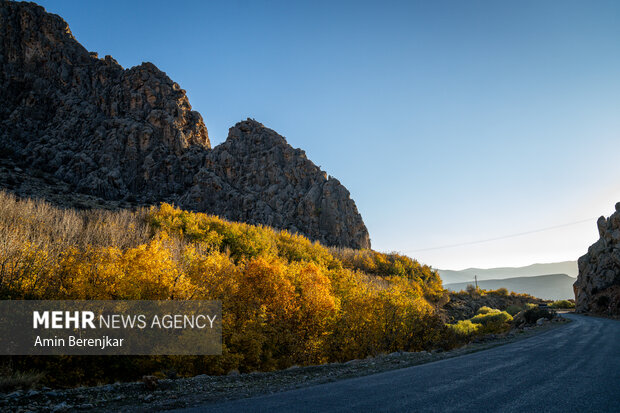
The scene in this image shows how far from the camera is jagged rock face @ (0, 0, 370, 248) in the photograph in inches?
3895

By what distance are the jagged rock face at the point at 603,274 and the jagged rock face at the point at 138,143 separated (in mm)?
65136

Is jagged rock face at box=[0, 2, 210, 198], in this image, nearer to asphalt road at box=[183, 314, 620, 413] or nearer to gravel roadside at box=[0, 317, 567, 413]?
gravel roadside at box=[0, 317, 567, 413]

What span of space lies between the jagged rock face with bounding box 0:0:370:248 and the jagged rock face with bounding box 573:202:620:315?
2564 inches

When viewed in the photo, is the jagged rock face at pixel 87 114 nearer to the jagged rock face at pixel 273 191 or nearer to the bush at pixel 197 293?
the jagged rock face at pixel 273 191

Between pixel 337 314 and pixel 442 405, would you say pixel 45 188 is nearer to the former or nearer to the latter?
pixel 337 314

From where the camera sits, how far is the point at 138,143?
105125 millimetres

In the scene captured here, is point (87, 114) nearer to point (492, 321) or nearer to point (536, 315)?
point (492, 321)

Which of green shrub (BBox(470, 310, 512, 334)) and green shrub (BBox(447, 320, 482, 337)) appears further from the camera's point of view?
green shrub (BBox(470, 310, 512, 334))

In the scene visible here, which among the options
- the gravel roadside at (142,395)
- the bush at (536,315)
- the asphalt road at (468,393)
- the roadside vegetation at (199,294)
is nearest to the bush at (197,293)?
the roadside vegetation at (199,294)

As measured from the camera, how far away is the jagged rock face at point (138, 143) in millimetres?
98938

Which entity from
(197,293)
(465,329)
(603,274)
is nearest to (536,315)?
(465,329)

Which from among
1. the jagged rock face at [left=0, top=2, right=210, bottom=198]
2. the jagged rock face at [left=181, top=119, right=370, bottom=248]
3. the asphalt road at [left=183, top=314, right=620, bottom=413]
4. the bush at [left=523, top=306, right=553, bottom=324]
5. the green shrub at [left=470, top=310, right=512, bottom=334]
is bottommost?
the green shrub at [left=470, top=310, right=512, bottom=334]

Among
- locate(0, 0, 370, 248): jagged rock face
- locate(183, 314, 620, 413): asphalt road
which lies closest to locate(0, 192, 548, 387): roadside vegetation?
locate(183, 314, 620, 413): asphalt road

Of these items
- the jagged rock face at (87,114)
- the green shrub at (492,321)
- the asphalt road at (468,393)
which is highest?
the jagged rock face at (87,114)
